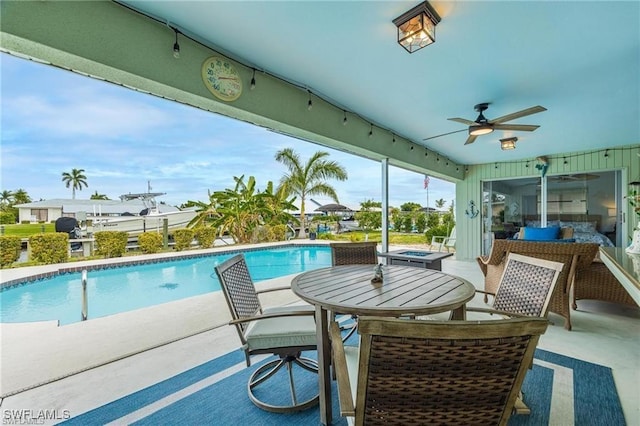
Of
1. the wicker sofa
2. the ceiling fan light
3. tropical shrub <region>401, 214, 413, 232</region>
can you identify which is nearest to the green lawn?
the ceiling fan light

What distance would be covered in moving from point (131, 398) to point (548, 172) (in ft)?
29.3

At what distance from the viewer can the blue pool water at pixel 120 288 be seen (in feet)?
14.9

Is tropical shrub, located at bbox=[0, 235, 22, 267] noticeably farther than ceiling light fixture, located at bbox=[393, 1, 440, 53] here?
Yes

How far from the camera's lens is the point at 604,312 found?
11.7 ft

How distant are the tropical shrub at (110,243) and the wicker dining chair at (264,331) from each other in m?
7.42

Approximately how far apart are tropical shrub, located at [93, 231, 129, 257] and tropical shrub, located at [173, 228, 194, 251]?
1.36 meters

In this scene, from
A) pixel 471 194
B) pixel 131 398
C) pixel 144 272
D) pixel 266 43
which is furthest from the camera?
pixel 471 194

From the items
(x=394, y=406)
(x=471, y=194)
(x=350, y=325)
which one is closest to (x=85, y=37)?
(x=394, y=406)

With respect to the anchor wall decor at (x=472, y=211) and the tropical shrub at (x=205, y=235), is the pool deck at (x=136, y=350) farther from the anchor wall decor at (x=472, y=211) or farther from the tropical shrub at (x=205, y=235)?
the tropical shrub at (x=205, y=235)

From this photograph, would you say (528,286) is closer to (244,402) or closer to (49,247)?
(244,402)

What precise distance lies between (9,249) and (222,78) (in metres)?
7.12

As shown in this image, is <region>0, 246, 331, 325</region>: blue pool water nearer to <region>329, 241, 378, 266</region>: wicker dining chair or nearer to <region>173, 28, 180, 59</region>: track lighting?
<region>329, 241, 378, 266</region>: wicker dining chair

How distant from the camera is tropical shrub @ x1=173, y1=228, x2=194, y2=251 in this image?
888cm

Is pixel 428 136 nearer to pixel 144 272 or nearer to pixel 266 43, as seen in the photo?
pixel 266 43
